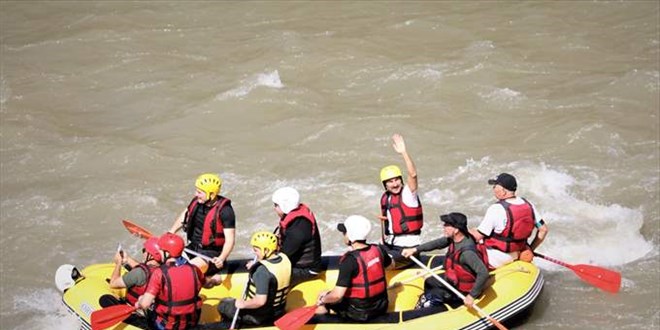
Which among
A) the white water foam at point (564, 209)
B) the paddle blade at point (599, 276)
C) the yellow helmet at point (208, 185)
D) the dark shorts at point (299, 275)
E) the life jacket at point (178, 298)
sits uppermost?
the yellow helmet at point (208, 185)

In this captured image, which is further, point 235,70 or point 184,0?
point 184,0

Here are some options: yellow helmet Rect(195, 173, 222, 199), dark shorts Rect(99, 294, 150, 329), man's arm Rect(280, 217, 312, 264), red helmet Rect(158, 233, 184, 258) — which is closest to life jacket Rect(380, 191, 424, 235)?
man's arm Rect(280, 217, 312, 264)

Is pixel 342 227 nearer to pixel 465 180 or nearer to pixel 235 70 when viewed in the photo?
pixel 465 180

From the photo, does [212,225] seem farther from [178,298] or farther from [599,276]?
[599,276]

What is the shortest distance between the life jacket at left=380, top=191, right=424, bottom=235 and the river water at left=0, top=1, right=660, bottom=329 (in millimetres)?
1377

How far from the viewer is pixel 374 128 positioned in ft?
43.6

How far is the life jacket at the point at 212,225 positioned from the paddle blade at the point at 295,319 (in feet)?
4.04

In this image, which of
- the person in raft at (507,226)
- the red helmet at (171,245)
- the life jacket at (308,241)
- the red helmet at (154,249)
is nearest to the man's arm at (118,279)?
the red helmet at (154,249)

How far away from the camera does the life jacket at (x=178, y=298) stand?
7.36 metres

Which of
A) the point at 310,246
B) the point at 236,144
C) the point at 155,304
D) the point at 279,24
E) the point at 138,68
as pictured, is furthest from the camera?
the point at 279,24

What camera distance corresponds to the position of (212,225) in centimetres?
851

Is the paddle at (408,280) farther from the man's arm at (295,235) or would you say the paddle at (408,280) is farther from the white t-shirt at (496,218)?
the man's arm at (295,235)

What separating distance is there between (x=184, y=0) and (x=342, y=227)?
35.8 feet

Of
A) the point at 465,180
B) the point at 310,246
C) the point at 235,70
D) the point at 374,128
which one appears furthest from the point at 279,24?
the point at 310,246
